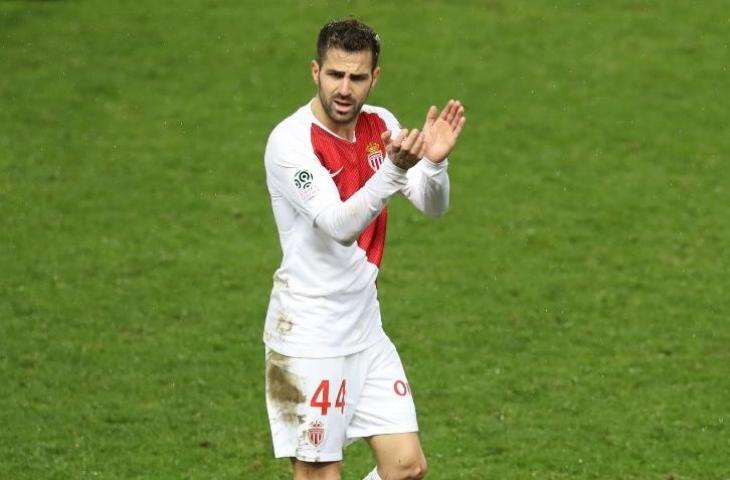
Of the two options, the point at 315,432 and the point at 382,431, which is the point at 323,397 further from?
the point at 382,431

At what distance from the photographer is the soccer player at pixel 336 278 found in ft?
24.0

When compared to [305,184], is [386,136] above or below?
above

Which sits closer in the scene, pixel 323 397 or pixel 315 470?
pixel 323 397

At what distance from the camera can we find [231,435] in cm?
1059

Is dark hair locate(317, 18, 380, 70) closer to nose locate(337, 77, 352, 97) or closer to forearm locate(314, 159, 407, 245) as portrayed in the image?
nose locate(337, 77, 352, 97)

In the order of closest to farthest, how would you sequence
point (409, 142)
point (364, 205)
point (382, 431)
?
point (409, 142), point (364, 205), point (382, 431)

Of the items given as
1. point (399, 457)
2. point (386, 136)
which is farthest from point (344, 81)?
point (399, 457)

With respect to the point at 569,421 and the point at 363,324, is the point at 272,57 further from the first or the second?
the point at 363,324

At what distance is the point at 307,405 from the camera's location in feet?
24.7

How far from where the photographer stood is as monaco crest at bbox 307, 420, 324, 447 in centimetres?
751

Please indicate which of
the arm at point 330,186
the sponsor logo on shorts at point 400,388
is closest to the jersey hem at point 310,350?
the sponsor logo on shorts at point 400,388

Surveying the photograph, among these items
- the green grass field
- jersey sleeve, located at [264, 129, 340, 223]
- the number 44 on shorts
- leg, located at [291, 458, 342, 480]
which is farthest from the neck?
the green grass field

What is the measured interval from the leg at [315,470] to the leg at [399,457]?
236mm

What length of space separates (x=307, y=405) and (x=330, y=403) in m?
0.12
